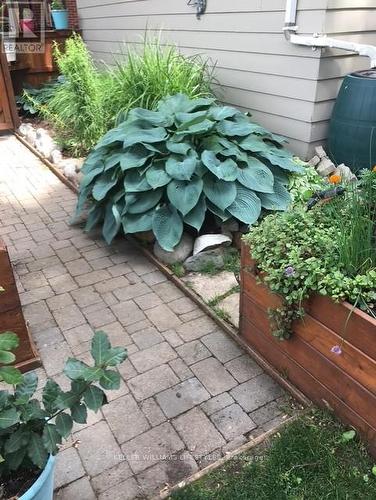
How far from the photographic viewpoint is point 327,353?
1651 mm

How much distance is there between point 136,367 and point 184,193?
1.14m

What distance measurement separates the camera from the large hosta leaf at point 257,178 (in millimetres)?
2820

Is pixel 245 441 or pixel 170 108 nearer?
pixel 245 441

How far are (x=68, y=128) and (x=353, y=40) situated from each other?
131 inches

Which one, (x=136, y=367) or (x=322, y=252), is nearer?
(x=322, y=252)

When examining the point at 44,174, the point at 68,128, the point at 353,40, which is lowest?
the point at 44,174

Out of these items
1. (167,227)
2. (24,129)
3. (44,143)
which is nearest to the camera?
(167,227)

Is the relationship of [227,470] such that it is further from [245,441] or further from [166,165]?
[166,165]

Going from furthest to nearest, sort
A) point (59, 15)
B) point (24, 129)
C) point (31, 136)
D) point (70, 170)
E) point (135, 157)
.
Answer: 1. point (59, 15)
2. point (24, 129)
3. point (31, 136)
4. point (70, 170)
5. point (135, 157)

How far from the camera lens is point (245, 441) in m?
1.71

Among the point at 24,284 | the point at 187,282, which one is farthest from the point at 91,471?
the point at 24,284

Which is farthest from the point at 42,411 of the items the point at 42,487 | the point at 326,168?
the point at 326,168

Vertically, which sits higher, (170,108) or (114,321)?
(170,108)

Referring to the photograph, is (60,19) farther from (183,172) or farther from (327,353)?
(327,353)
